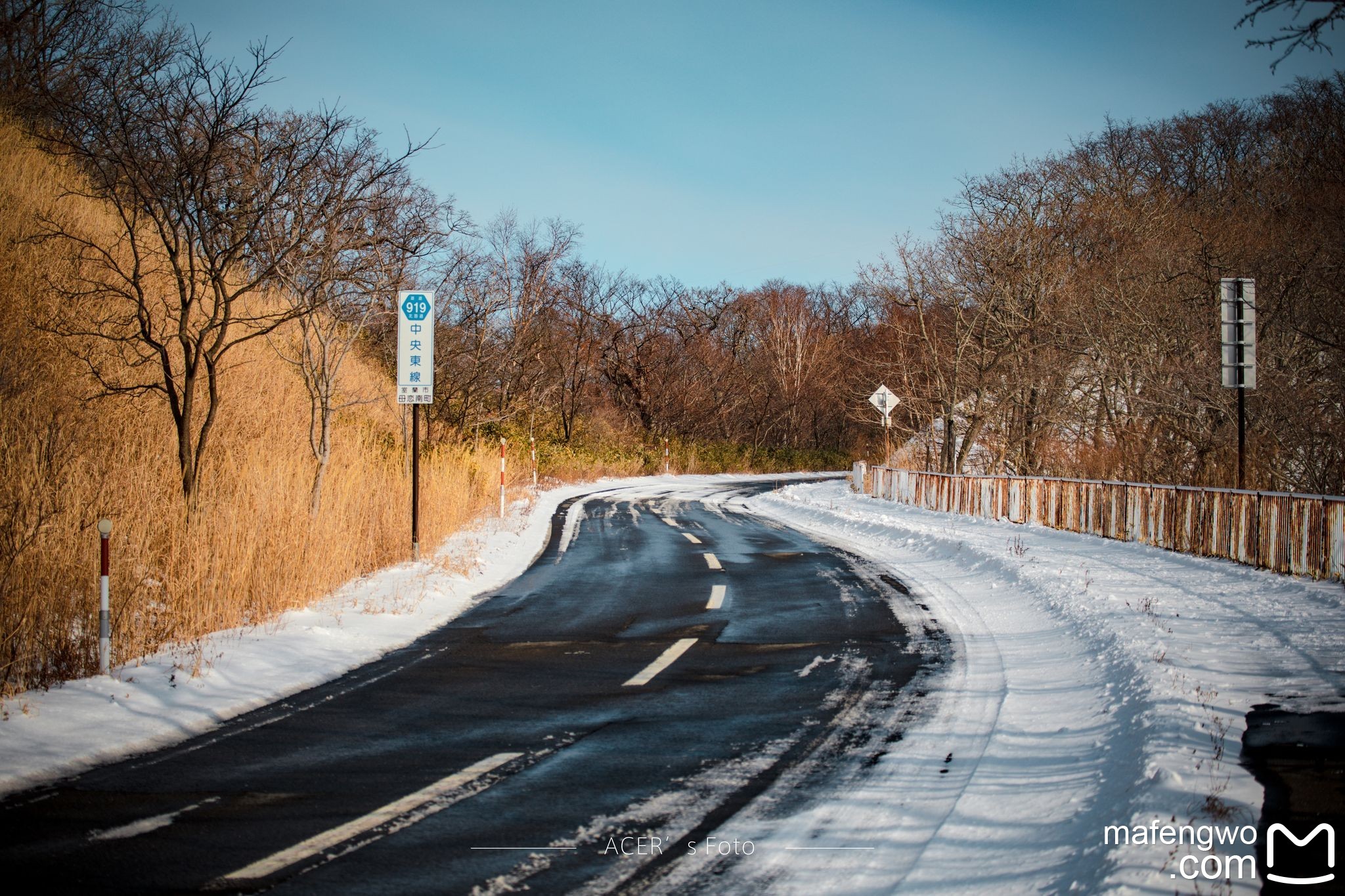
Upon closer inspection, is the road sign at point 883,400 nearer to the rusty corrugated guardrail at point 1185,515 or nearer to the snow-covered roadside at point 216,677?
the rusty corrugated guardrail at point 1185,515

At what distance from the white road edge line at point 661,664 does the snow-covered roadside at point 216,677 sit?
7.82 ft

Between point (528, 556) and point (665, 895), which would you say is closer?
point (665, 895)

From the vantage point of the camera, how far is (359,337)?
26234 mm

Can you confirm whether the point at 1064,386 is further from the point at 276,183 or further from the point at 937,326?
the point at 276,183

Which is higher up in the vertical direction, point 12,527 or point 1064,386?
point 1064,386

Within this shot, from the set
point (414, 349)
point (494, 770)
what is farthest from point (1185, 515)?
point (494, 770)

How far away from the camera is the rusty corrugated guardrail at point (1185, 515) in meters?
10.8

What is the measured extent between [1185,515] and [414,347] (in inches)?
467

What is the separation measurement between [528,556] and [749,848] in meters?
11.3

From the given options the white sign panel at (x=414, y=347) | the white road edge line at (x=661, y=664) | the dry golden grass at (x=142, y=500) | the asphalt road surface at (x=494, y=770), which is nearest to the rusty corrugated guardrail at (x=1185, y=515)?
the asphalt road surface at (x=494, y=770)

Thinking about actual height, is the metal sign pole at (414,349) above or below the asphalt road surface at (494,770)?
above

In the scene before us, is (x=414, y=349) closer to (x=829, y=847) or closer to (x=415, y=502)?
(x=415, y=502)

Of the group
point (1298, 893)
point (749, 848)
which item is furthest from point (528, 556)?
point (1298, 893)

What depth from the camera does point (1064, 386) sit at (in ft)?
91.2
